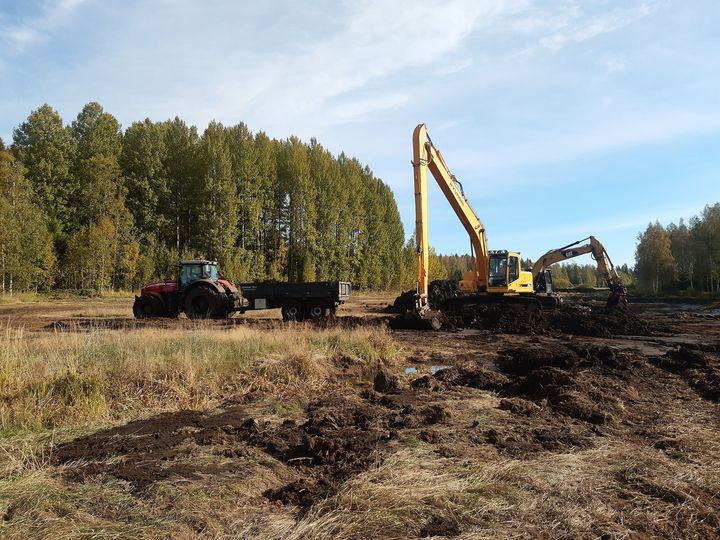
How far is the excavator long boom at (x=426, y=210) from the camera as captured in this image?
63.4 ft

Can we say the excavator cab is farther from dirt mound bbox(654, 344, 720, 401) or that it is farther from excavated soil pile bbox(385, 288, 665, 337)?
dirt mound bbox(654, 344, 720, 401)

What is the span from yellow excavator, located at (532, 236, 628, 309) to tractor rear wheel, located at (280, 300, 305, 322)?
14.9 metres

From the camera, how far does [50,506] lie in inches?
147

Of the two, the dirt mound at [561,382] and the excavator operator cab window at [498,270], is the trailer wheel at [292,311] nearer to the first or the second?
the excavator operator cab window at [498,270]

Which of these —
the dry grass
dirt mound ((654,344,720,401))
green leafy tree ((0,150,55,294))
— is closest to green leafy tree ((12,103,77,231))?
green leafy tree ((0,150,55,294))

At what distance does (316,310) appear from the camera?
20.9 m

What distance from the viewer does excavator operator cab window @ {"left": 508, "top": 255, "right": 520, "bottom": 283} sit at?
78.0 feet

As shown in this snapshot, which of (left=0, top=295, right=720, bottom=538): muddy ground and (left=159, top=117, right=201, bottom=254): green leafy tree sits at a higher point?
(left=159, top=117, right=201, bottom=254): green leafy tree

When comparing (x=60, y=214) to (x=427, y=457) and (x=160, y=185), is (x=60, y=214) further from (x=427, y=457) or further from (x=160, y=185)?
(x=427, y=457)

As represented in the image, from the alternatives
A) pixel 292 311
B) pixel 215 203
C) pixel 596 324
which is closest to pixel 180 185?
pixel 215 203

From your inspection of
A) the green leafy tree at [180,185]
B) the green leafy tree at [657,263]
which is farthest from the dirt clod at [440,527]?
the green leafy tree at [657,263]

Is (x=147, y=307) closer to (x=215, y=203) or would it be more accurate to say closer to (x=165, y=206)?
(x=215, y=203)

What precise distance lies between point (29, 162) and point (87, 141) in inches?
189

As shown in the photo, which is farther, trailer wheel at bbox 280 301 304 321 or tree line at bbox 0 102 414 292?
tree line at bbox 0 102 414 292
